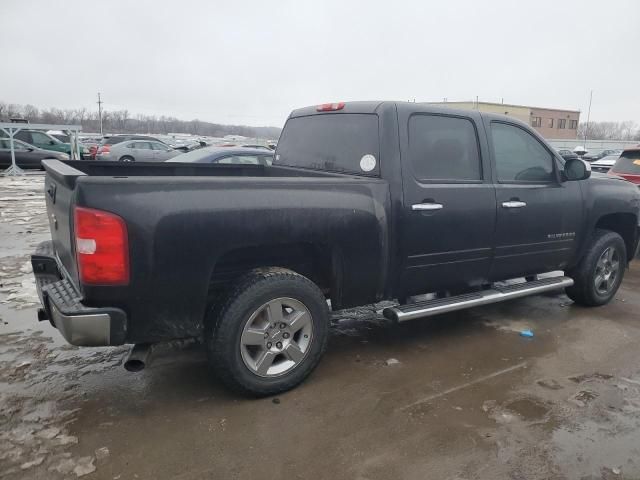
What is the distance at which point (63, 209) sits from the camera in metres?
3.11

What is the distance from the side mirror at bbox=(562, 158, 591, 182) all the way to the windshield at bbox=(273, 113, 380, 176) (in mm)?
2085

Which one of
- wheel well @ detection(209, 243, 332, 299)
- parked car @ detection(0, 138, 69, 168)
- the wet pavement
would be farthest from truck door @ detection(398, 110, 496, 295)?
parked car @ detection(0, 138, 69, 168)

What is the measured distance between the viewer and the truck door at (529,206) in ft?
14.3

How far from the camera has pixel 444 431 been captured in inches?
120

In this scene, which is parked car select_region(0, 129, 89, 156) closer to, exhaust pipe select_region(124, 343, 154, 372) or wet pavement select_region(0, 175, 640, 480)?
wet pavement select_region(0, 175, 640, 480)

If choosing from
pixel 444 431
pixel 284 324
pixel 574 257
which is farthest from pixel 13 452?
pixel 574 257

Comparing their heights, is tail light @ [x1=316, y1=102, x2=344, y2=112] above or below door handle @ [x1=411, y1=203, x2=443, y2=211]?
above

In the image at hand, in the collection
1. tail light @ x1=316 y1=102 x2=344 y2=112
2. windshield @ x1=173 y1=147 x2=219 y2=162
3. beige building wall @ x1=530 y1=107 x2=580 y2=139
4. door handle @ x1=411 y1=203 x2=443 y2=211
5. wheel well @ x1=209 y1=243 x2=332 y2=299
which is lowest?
wheel well @ x1=209 y1=243 x2=332 y2=299

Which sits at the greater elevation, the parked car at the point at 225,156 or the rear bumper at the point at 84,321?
the parked car at the point at 225,156

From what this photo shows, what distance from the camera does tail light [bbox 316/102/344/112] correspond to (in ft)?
14.1

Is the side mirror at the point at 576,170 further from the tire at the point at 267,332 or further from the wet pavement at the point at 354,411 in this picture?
the tire at the point at 267,332

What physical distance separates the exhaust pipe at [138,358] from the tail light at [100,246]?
506 millimetres

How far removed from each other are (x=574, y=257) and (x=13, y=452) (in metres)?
4.91

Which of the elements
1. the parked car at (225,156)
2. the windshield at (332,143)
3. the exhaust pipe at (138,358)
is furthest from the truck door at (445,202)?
the parked car at (225,156)
